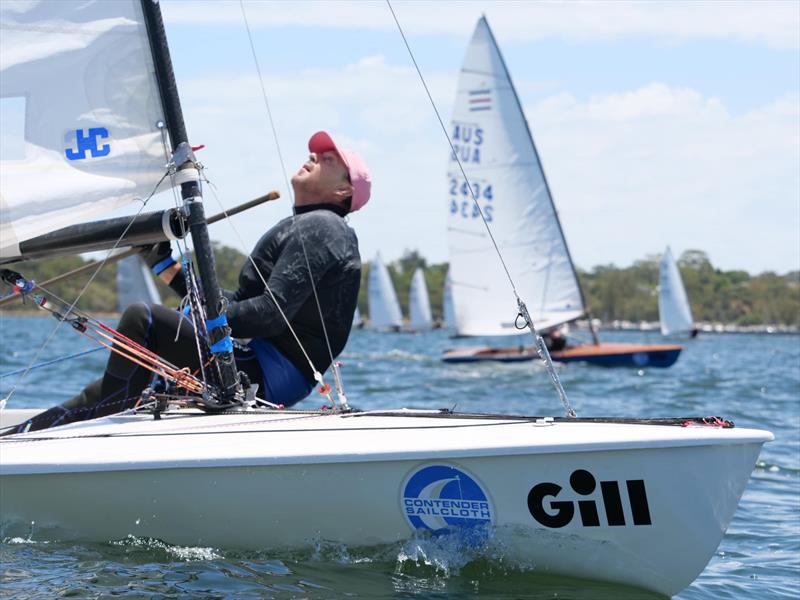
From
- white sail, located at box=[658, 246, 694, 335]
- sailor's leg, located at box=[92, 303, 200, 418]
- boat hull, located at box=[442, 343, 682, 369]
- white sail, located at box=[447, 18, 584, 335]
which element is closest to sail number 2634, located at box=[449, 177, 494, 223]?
white sail, located at box=[447, 18, 584, 335]

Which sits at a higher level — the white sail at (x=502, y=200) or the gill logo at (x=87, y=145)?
the white sail at (x=502, y=200)

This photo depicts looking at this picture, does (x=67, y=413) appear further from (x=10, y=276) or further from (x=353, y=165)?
(x=353, y=165)

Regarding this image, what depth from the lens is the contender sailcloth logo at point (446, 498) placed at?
2.97 metres

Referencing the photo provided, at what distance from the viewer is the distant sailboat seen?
65.6 ft

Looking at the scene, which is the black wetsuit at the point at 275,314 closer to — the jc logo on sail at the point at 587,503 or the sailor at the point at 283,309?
the sailor at the point at 283,309

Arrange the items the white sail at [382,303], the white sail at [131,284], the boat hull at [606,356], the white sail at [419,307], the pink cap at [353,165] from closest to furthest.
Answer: the pink cap at [353,165] → the boat hull at [606,356] → the white sail at [131,284] → the white sail at [382,303] → the white sail at [419,307]

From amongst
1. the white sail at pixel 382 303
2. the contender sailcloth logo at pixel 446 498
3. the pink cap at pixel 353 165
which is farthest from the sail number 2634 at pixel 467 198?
the white sail at pixel 382 303

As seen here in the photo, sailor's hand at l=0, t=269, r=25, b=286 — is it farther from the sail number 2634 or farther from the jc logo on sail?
the sail number 2634

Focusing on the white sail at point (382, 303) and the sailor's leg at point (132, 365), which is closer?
the sailor's leg at point (132, 365)

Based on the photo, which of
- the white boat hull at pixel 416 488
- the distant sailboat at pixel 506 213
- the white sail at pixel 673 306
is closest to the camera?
the white boat hull at pixel 416 488

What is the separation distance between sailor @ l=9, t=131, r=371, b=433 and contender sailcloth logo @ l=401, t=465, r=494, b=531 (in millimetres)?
963

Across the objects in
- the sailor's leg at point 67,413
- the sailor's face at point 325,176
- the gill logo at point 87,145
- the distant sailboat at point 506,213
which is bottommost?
the sailor's leg at point 67,413

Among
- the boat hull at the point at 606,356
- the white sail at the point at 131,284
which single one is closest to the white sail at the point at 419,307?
the white sail at the point at 131,284

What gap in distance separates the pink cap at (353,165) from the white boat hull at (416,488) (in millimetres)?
1065
